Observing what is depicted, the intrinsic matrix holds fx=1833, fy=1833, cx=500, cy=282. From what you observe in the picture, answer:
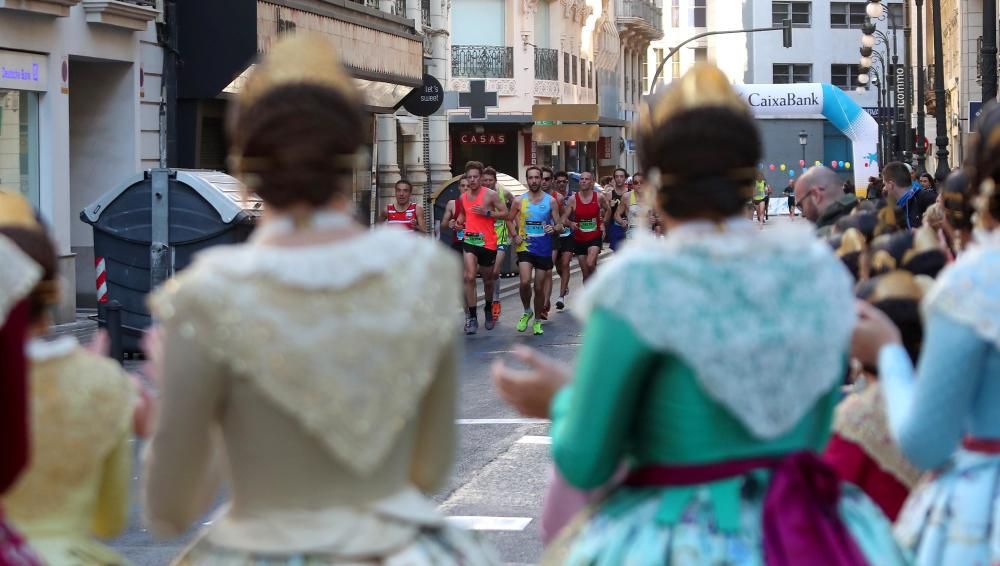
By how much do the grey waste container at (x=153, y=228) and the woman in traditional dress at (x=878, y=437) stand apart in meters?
13.4

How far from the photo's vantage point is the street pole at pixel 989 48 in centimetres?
2341

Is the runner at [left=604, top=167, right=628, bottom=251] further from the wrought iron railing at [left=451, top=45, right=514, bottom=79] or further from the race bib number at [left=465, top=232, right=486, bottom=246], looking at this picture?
the wrought iron railing at [left=451, top=45, right=514, bottom=79]

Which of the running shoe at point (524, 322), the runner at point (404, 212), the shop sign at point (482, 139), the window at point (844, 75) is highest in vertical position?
the window at point (844, 75)

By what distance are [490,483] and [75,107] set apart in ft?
52.8

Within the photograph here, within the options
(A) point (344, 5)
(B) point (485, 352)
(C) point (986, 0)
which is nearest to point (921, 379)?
(B) point (485, 352)

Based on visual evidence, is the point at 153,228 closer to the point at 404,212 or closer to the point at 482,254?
the point at 482,254

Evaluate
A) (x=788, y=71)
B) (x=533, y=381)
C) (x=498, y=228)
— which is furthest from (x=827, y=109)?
(x=788, y=71)

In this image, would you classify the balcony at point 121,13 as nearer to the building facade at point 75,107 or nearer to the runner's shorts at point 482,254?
the building facade at point 75,107

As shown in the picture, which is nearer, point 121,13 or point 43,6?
point 43,6

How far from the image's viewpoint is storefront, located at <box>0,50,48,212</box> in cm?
2142

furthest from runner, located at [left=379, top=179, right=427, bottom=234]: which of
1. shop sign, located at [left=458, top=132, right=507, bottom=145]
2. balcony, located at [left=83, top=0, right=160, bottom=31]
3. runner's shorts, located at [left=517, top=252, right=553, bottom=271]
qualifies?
shop sign, located at [left=458, top=132, right=507, bottom=145]

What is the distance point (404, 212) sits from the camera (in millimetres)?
21406

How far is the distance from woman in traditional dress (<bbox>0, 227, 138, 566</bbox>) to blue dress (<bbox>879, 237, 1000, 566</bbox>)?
154 centimetres

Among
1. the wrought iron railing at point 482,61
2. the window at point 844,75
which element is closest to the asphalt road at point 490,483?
the wrought iron railing at point 482,61
